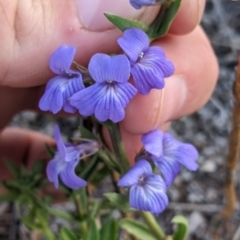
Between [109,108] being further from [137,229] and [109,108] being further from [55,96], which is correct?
[137,229]

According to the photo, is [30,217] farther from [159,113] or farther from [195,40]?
[195,40]

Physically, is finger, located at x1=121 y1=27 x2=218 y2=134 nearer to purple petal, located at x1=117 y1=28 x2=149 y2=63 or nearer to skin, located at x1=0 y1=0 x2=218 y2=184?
skin, located at x1=0 y1=0 x2=218 y2=184

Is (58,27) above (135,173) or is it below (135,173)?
above

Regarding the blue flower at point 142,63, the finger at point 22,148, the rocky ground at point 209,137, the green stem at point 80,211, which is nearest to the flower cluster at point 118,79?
the blue flower at point 142,63

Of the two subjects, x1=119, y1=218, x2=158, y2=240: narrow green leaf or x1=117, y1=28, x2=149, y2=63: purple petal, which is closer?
x1=117, y1=28, x2=149, y2=63: purple petal

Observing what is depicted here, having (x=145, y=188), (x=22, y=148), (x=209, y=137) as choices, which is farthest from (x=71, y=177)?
(x=209, y=137)

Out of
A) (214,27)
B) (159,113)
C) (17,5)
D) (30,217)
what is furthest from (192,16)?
(214,27)

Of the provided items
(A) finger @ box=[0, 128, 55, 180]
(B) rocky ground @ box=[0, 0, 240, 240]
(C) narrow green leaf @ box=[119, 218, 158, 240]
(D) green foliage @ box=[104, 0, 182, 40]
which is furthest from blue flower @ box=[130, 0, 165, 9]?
(B) rocky ground @ box=[0, 0, 240, 240]
